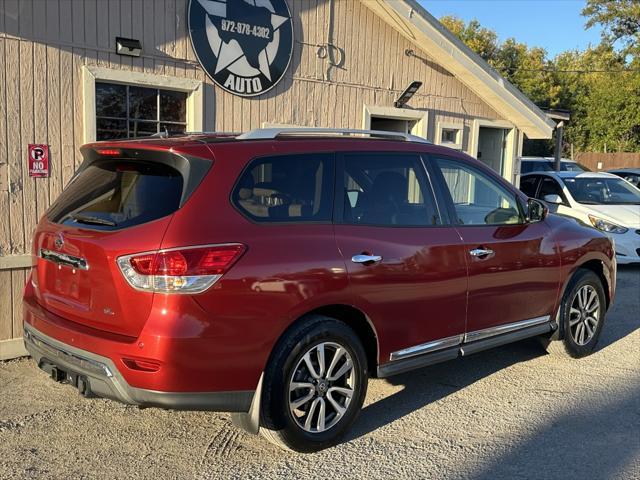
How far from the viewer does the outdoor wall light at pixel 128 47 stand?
598 cm

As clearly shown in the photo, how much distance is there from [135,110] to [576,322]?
4.68 m

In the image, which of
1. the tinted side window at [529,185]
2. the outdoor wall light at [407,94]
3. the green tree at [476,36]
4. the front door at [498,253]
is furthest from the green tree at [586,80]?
the front door at [498,253]

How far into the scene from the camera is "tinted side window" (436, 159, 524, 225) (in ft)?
A: 15.6

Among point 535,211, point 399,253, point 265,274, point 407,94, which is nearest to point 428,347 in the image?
point 399,253

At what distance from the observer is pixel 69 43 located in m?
5.72

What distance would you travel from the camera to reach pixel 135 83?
6.19 metres

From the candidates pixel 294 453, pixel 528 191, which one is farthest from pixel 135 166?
pixel 528 191

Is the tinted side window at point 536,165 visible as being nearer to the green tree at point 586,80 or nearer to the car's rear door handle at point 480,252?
the car's rear door handle at point 480,252

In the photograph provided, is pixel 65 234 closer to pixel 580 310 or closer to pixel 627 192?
pixel 580 310

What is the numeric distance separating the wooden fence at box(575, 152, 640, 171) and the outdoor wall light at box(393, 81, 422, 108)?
25.6 m

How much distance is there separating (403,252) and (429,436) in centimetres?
121

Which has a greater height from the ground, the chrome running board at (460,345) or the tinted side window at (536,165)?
the tinted side window at (536,165)

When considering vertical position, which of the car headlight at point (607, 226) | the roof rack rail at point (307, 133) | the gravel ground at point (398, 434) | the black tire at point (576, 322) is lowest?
the gravel ground at point (398, 434)

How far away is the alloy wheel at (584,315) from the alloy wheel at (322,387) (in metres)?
2.63
